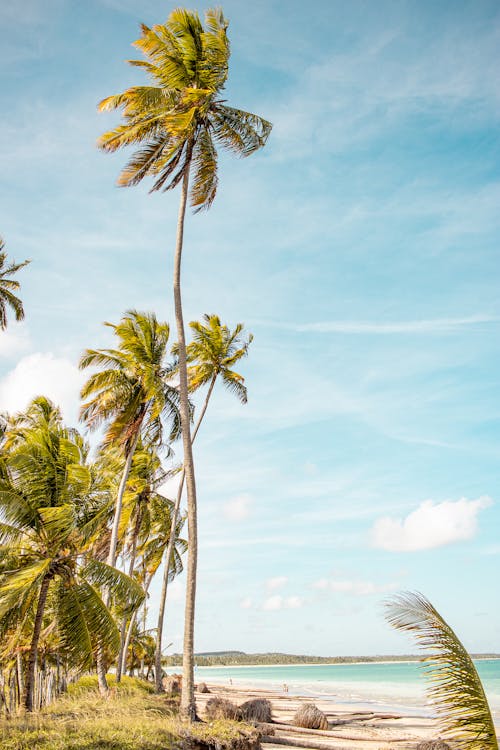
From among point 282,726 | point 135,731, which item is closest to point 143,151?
point 135,731

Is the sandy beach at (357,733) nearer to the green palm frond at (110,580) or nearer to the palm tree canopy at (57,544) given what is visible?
the green palm frond at (110,580)

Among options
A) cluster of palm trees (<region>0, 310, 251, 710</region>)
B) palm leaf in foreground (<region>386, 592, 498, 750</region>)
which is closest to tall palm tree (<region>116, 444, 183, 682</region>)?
cluster of palm trees (<region>0, 310, 251, 710</region>)

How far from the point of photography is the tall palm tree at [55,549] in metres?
12.4

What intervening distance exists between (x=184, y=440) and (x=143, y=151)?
7.65 m

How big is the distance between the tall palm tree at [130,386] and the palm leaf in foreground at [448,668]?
1527 cm

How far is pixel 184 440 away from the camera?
1423 centimetres

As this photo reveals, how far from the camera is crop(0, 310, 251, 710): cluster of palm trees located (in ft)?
41.1

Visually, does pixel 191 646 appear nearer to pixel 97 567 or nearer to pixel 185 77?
pixel 97 567

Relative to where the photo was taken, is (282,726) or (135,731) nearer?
(135,731)

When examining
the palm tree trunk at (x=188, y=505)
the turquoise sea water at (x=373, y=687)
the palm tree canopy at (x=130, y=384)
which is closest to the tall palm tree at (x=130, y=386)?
the palm tree canopy at (x=130, y=384)

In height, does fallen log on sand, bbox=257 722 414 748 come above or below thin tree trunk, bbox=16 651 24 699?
below

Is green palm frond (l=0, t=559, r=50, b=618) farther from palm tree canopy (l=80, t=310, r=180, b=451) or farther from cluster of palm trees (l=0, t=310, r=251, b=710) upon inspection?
palm tree canopy (l=80, t=310, r=180, b=451)

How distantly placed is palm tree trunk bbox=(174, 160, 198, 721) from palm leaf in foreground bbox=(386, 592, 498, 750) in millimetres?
8835

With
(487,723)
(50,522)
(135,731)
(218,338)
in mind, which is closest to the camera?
(487,723)
